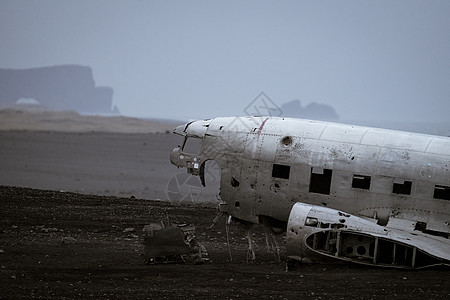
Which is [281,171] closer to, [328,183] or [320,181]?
[320,181]

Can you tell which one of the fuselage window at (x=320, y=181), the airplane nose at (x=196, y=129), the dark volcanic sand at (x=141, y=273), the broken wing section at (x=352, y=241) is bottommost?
the dark volcanic sand at (x=141, y=273)

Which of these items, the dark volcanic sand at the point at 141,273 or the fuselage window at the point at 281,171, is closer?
the dark volcanic sand at the point at 141,273

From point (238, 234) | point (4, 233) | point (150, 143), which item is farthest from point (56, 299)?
point (150, 143)

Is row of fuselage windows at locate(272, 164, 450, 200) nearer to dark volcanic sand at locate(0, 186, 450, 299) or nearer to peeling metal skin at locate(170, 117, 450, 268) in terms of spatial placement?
peeling metal skin at locate(170, 117, 450, 268)

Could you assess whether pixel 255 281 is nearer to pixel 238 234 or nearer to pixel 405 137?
pixel 405 137

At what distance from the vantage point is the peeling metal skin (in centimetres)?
1908

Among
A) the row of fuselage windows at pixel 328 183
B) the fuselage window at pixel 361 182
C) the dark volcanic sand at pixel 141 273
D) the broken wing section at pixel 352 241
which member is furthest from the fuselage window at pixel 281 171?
the dark volcanic sand at pixel 141 273

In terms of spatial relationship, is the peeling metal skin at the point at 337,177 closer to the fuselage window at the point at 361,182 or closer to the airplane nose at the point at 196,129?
the fuselage window at the point at 361,182

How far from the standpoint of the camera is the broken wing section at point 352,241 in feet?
60.2

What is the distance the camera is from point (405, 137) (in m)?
20.3

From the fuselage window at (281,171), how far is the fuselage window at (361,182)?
1.83m

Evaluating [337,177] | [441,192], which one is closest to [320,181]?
[337,177]

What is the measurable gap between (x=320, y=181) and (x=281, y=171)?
1.13m

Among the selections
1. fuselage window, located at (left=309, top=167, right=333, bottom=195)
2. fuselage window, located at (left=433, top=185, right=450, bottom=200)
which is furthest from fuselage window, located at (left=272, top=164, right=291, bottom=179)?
fuselage window, located at (left=433, top=185, right=450, bottom=200)
